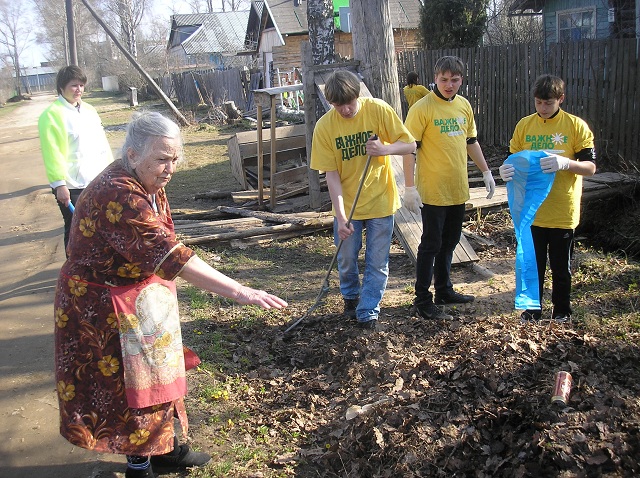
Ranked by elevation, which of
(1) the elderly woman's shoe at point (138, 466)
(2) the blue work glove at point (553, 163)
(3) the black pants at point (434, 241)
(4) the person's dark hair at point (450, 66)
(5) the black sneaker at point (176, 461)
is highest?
(4) the person's dark hair at point (450, 66)

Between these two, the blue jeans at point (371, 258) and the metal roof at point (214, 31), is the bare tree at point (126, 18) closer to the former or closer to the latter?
the metal roof at point (214, 31)

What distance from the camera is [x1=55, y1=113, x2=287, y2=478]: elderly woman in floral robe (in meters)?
2.54

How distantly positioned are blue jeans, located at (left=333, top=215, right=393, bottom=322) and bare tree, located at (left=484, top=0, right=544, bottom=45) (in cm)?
1483

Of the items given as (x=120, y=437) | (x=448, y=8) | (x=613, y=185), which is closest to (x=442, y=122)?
(x=120, y=437)

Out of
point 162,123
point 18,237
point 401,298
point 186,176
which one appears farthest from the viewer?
point 186,176

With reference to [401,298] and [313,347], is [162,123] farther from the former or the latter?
[401,298]

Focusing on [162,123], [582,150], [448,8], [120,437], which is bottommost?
[120,437]

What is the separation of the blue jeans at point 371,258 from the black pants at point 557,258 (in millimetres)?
1096

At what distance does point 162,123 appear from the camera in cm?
264

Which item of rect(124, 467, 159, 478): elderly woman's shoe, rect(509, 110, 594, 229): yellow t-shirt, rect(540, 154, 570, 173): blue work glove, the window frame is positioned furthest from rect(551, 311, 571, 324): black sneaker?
the window frame

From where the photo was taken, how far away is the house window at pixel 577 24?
16.0 meters

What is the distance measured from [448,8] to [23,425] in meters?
15.3

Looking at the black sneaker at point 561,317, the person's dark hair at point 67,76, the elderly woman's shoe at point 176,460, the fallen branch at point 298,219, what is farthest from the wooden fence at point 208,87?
the elderly woman's shoe at point 176,460

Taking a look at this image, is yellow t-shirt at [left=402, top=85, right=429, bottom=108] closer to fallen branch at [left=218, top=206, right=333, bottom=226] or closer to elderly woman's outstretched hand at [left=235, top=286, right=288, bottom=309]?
fallen branch at [left=218, top=206, right=333, bottom=226]
